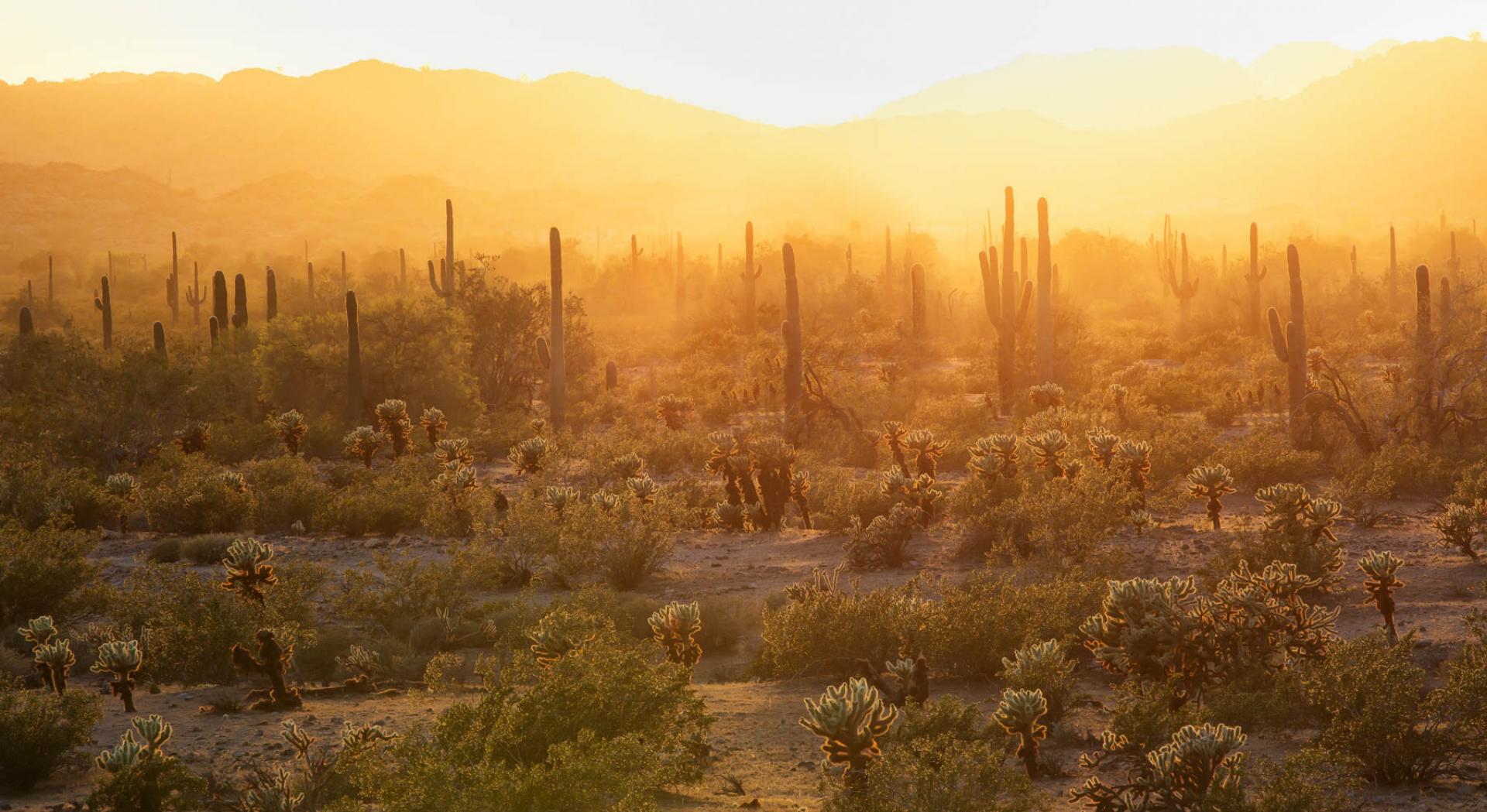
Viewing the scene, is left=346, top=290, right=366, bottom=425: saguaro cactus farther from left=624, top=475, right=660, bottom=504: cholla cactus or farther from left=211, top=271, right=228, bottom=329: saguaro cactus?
left=211, top=271, right=228, bottom=329: saguaro cactus

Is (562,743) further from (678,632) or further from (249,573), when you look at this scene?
(249,573)

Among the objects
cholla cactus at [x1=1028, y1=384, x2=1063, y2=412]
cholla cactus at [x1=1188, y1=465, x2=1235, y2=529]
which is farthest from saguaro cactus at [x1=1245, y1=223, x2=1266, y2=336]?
cholla cactus at [x1=1188, y1=465, x2=1235, y2=529]

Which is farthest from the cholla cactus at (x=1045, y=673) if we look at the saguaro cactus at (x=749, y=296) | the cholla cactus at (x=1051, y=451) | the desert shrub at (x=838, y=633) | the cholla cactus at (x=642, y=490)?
the saguaro cactus at (x=749, y=296)

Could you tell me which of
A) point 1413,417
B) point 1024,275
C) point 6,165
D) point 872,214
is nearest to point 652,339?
point 1024,275

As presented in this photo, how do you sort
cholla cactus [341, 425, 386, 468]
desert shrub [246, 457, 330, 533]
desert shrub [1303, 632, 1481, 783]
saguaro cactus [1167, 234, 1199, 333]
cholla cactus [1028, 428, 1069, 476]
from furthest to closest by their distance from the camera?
saguaro cactus [1167, 234, 1199, 333] → cholla cactus [341, 425, 386, 468] → desert shrub [246, 457, 330, 533] → cholla cactus [1028, 428, 1069, 476] → desert shrub [1303, 632, 1481, 783]

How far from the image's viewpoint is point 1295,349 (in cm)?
1886

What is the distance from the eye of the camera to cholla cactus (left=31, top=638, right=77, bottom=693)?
8273mm

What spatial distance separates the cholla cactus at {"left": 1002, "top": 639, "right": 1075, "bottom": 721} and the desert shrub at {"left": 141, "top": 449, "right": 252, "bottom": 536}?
11163 millimetres

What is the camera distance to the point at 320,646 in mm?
9445

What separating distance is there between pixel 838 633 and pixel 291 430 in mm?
13436

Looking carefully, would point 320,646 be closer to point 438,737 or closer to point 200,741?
point 200,741

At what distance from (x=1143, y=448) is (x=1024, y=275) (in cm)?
1689

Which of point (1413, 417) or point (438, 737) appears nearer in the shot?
point (438, 737)

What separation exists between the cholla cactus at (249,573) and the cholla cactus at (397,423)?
8.75m
